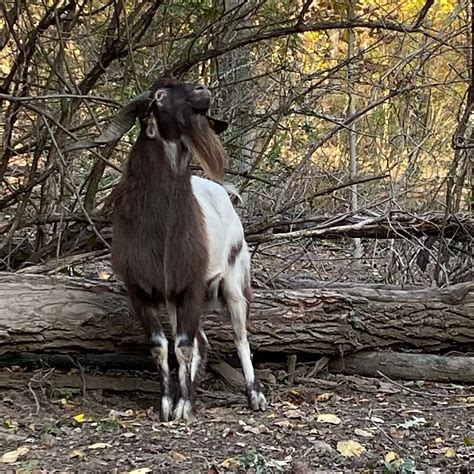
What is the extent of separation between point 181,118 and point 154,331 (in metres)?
1.23

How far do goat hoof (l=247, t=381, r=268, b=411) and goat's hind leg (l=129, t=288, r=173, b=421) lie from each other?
494mm

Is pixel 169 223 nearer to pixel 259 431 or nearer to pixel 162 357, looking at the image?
pixel 162 357

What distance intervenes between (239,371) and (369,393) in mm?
832

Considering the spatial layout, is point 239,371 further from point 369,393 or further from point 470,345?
point 470,345

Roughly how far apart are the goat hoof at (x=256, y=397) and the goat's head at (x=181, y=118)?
1.31 meters

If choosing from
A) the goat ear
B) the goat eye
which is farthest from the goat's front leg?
the goat eye

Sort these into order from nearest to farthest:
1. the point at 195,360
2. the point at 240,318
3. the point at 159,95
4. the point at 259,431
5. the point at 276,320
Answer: the point at 259,431, the point at 159,95, the point at 195,360, the point at 240,318, the point at 276,320

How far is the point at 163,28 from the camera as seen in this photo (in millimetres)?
7355

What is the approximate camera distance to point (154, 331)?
525cm

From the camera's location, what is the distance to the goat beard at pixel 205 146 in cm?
512

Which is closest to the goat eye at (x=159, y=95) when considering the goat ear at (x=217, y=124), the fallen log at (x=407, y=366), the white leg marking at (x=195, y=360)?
the goat ear at (x=217, y=124)

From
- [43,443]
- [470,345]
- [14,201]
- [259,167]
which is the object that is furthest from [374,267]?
[43,443]

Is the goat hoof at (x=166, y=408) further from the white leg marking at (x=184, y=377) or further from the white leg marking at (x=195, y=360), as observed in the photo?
the white leg marking at (x=195, y=360)

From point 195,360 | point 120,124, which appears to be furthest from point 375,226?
point 120,124
